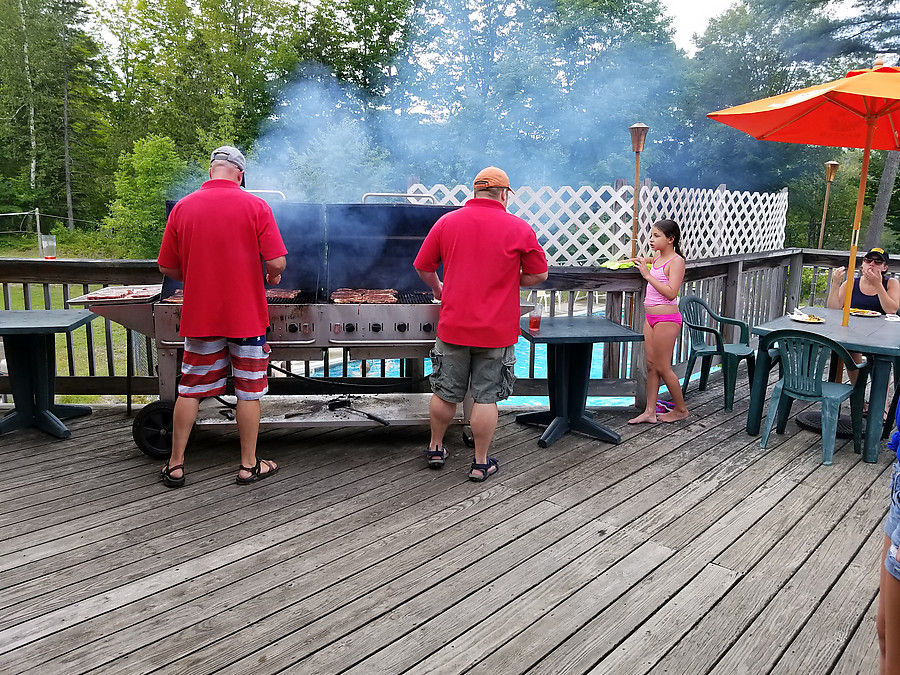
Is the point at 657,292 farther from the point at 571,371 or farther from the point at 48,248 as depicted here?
the point at 48,248

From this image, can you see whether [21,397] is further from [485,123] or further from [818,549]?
[485,123]

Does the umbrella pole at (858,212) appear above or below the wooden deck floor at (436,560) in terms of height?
above

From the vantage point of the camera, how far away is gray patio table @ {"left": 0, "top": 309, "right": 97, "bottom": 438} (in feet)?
12.5

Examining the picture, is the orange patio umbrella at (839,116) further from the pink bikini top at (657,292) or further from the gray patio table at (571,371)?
the gray patio table at (571,371)

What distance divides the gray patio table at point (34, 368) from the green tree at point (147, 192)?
1556cm

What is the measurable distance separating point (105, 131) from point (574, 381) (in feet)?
79.8

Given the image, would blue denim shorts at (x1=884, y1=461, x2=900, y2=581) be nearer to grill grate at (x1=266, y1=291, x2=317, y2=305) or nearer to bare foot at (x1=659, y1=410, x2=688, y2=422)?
grill grate at (x1=266, y1=291, x2=317, y2=305)

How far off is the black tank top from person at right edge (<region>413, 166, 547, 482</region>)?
2.96 metres

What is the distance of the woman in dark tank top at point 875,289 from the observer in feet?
15.0

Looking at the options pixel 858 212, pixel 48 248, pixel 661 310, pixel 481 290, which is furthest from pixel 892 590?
pixel 48 248

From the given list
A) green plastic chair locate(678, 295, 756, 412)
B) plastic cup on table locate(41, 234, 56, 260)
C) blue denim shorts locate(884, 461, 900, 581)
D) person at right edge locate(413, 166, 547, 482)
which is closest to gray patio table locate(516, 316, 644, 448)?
person at right edge locate(413, 166, 547, 482)

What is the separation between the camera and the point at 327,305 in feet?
Result: 11.8

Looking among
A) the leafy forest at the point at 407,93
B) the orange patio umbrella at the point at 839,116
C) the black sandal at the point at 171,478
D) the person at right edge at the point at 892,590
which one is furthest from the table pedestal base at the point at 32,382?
the leafy forest at the point at 407,93

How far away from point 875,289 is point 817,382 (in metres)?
1.34
